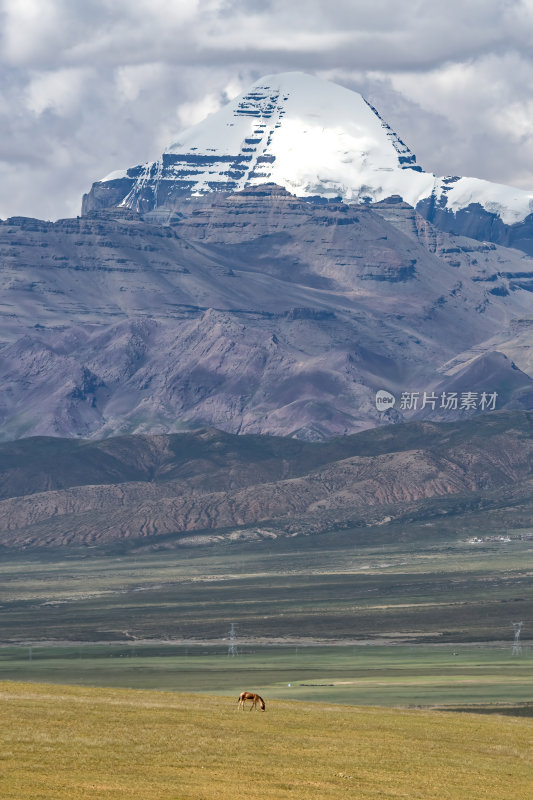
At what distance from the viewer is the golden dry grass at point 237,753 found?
6688 centimetres

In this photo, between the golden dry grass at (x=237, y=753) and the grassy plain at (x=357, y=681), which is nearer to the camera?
the golden dry grass at (x=237, y=753)

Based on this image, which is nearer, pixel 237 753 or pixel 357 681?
pixel 237 753

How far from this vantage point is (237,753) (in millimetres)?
76000

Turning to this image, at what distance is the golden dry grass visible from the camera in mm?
66875

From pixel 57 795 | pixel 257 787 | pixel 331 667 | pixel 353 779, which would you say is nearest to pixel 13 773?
pixel 57 795

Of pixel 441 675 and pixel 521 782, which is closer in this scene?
pixel 521 782

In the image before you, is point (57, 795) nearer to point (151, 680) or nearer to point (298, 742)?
point (298, 742)

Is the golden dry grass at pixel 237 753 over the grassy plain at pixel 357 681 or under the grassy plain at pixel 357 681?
under

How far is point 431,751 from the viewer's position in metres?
80.9

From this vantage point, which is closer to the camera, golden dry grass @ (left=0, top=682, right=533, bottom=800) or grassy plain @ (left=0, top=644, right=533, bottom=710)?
golden dry grass @ (left=0, top=682, right=533, bottom=800)

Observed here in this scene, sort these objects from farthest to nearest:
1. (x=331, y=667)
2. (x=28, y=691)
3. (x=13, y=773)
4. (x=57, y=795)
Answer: (x=331, y=667)
(x=28, y=691)
(x=13, y=773)
(x=57, y=795)

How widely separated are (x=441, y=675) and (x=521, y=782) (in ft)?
349

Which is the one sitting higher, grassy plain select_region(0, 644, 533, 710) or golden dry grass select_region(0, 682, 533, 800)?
grassy plain select_region(0, 644, 533, 710)

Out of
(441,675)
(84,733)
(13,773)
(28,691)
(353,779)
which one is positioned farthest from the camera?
(441,675)
